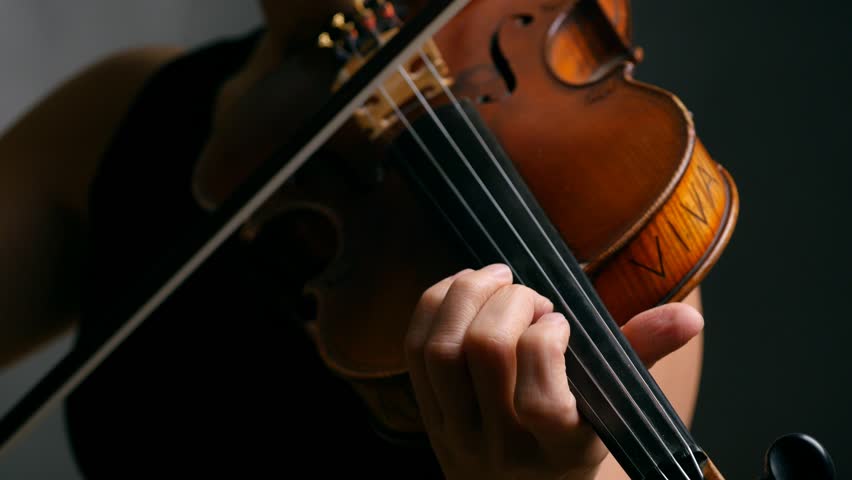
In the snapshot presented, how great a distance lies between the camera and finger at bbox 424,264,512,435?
12.5 inches

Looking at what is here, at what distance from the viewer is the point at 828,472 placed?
280 mm

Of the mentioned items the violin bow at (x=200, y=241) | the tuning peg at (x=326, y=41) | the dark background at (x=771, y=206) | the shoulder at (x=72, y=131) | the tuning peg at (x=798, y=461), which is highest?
the shoulder at (x=72, y=131)

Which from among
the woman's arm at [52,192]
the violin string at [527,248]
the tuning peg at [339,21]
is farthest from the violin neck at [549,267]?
the woman's arm at [52,192]

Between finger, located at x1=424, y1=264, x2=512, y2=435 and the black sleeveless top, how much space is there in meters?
0.24

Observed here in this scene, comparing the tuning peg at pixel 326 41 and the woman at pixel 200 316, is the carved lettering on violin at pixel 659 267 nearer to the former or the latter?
the woman at pixel 200 316

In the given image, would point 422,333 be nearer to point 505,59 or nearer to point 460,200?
point 460,200

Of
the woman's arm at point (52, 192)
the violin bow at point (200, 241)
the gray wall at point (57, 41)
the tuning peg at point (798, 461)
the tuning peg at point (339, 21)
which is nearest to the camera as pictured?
the tuning peg at point (798, 461)

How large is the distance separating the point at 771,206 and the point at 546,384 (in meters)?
0.48

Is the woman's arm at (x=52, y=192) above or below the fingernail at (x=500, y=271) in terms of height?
above

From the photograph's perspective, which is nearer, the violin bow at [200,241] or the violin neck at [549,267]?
the violin neck at [549,267]

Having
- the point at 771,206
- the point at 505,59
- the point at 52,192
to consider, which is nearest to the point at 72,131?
the point at 52,192

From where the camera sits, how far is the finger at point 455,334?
317 millimetres

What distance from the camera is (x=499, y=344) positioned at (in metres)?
0.30

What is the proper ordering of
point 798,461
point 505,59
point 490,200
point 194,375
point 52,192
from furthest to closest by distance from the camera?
1. point 52,192
2. point 194,375
3. point 505,59
4. point 490,200
5. point 798,461
